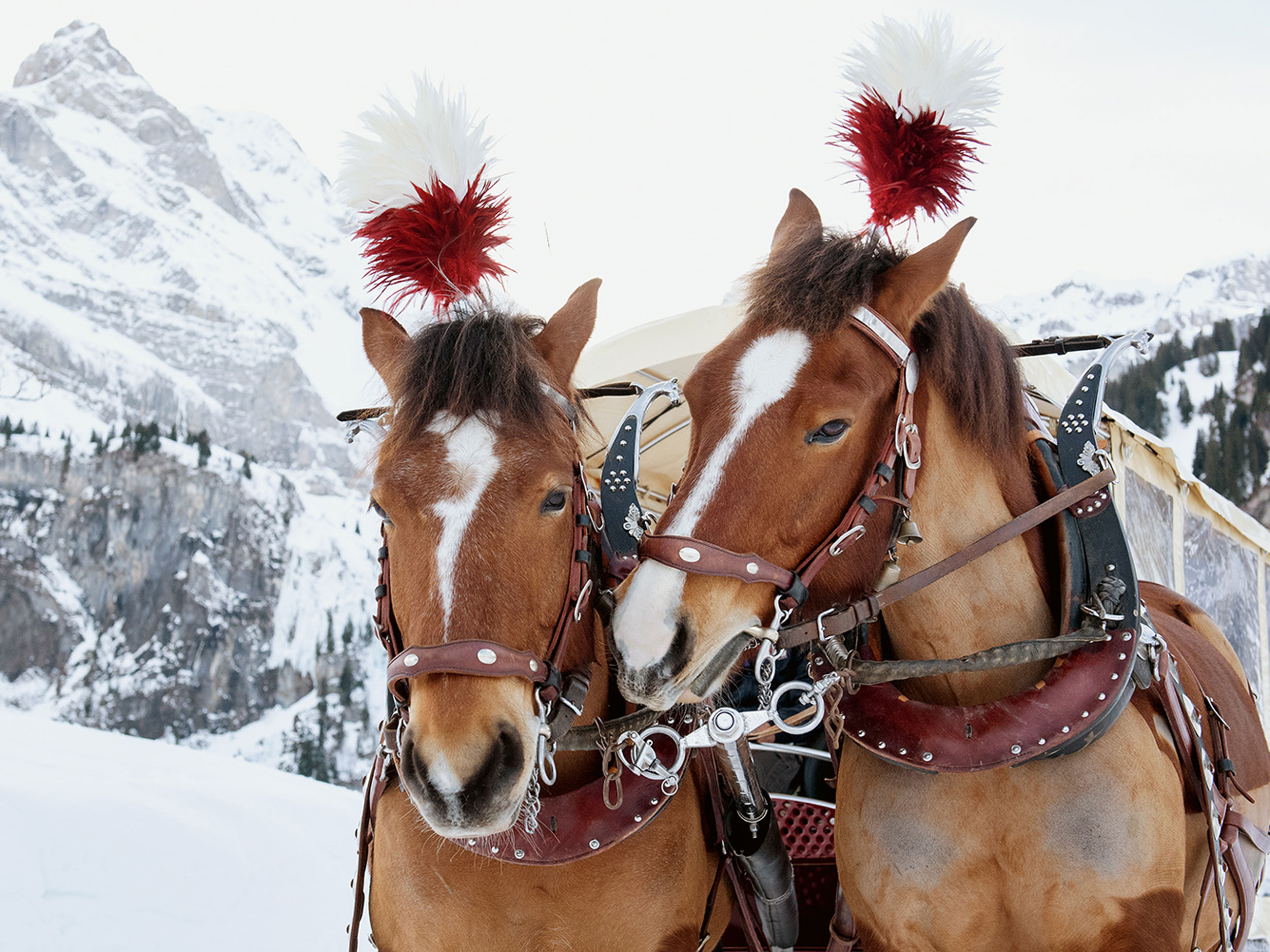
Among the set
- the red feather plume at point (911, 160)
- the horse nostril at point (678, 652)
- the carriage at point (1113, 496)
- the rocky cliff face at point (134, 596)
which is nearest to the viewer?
the horse nostril at point (678, 652)

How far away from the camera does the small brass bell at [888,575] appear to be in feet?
6.98

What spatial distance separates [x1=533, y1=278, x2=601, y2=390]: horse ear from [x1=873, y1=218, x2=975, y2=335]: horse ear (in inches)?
36.0

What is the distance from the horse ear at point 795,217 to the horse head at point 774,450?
403mm

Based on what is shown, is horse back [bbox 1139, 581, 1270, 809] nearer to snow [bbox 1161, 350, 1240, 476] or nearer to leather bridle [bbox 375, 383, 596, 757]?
leather bridle [bbox 375, 383, 596, 757]

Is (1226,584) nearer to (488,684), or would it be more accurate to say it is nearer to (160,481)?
(488,684)

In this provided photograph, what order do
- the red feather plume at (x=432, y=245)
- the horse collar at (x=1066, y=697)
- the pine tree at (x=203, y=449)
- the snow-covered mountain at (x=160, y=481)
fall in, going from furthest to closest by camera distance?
the pine tree at (x=203, y=449) < the snow-covered mountain at (x=160, y=481) < the red feather plume at (x=432, y=245) < the horse collar at (x=1066, y=697)

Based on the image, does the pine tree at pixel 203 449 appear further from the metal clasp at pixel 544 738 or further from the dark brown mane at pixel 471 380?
the metal clasp at pixel 544 738

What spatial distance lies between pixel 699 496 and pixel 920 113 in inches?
54.2

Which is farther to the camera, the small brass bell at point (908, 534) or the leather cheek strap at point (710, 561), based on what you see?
the small brass bell at point (908, 534)

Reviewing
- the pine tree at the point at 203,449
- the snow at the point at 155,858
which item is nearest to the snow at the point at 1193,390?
the snow at the point at 155,858

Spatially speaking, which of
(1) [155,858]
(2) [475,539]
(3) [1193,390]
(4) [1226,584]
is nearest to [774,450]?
(2) [475,539]

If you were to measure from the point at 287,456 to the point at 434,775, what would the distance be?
6302 inches

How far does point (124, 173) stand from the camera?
7480 inches

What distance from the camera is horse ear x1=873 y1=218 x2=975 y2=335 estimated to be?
2.14 meters
